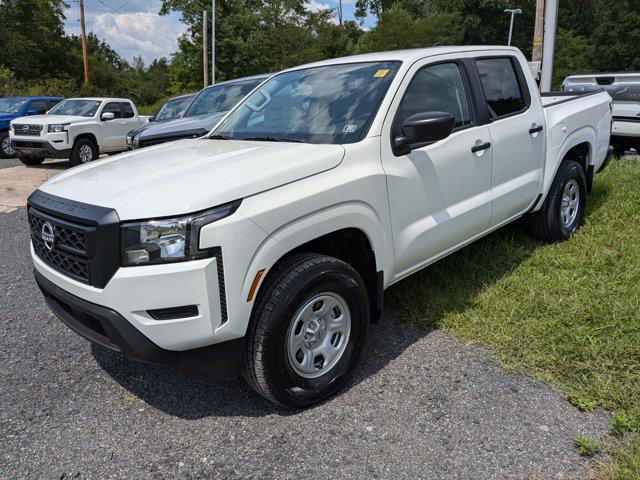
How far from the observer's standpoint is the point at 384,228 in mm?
3025

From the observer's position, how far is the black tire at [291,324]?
8.28ft

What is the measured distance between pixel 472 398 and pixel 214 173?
1.83 meters

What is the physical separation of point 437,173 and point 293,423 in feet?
5.76

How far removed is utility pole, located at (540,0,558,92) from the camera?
10.4m

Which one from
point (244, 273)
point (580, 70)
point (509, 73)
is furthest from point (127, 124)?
point (580, 70)

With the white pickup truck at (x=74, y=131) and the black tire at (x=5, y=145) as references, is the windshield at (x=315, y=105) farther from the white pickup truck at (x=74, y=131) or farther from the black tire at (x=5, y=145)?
the black tire at (x=5, y=145)

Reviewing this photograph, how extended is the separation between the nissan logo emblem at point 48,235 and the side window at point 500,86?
3.06m

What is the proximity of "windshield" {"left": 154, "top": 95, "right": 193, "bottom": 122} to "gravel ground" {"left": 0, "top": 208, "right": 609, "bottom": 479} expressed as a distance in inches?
341

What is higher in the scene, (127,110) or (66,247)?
(127,110)

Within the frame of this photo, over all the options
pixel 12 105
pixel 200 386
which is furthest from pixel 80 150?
pixel 200 386

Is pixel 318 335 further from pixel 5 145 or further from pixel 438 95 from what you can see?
pixel 5 145

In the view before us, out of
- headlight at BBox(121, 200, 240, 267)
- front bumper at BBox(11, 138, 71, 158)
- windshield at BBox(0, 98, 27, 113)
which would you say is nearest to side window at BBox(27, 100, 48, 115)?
windshield at BBox(0, 98, 27, 113)

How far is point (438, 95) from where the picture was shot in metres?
3.58

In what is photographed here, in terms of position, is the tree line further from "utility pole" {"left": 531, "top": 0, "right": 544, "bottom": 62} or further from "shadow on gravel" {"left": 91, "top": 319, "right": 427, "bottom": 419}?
"shadow on gravel" {"left": 91, "top": 319, "right": 427, "bottom": 419}
